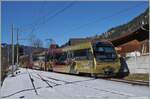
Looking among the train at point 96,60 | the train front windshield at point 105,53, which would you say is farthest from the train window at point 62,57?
the train front windshield at point 105,53

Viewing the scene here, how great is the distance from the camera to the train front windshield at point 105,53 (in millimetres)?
30109

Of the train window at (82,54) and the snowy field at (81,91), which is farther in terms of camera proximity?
the train window at (82,54)

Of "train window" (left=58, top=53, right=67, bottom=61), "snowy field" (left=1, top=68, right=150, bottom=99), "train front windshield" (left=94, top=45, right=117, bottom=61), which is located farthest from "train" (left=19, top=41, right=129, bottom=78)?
"snowy field" (left=1, top=68, right=150, bottom=99)

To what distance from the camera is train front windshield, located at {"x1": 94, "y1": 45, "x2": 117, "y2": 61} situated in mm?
30109

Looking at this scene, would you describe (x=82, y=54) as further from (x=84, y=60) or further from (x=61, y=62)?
(x=61, y=62)

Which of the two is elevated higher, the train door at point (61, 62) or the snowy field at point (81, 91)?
the train door at point (61, 62)

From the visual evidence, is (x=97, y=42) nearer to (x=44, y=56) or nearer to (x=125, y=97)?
(x=125, y=97)

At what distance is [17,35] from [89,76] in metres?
33.6

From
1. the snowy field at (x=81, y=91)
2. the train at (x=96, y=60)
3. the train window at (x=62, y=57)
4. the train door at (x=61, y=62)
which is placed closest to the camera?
the snowy field at (x=81, y=91)

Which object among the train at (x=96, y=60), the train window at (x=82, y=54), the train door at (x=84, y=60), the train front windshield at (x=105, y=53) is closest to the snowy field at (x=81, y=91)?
the train at (x=96, y=60)

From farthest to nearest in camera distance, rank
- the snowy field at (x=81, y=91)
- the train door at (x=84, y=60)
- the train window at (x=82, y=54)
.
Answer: the train window at (x=82, y=54), the train door at (x=84, y=60), the snowy field at (x=81, y=91)

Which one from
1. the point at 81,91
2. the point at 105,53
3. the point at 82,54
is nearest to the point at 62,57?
the point at 82,54

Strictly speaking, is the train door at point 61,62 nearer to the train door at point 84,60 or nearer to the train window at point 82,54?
the train window at point 82,54

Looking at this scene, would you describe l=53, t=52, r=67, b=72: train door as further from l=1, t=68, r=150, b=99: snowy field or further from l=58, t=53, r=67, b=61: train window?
l=1, t=68, r=150, b=99: snowy field
